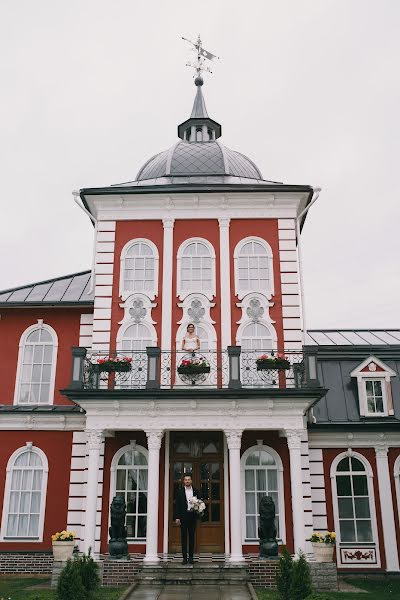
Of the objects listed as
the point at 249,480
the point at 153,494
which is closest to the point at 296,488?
the point at 249,480

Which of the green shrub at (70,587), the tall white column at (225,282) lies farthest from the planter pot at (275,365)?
the green shrub at (70,587)

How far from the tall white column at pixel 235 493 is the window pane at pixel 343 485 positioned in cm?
403

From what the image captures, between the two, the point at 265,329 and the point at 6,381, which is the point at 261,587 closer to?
the point at 265,329

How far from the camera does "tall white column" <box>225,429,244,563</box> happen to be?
14502 millimetres

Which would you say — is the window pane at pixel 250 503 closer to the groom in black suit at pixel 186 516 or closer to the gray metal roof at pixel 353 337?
the groom in black suit at pixel 186 516

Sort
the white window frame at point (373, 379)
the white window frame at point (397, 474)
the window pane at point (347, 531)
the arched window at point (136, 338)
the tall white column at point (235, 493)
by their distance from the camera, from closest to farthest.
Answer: the tall white column at point (235, 493) → the window pane at point (347, 531) → the arched window at point (136, 338) → the white window frame at point (397, 474) → the white window frame at point (373, 379)

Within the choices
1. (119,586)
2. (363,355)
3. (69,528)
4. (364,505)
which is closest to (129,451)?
(69,528)

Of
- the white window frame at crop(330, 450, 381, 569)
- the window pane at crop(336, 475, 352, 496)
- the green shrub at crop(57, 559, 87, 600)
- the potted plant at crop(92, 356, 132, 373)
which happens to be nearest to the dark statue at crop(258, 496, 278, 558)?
the white window frame at crop(330, 450, 381, 569)

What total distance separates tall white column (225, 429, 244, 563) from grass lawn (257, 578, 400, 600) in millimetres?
1278

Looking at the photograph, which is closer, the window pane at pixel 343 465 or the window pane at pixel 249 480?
the window pane at pixel 249 480

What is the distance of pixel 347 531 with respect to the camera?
17.4m

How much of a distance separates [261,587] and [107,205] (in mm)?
11432

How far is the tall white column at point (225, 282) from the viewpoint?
17500 millimetres

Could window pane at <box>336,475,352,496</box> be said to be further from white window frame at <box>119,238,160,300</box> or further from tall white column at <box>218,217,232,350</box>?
white window frame at <box>119,238,160,300</box>
